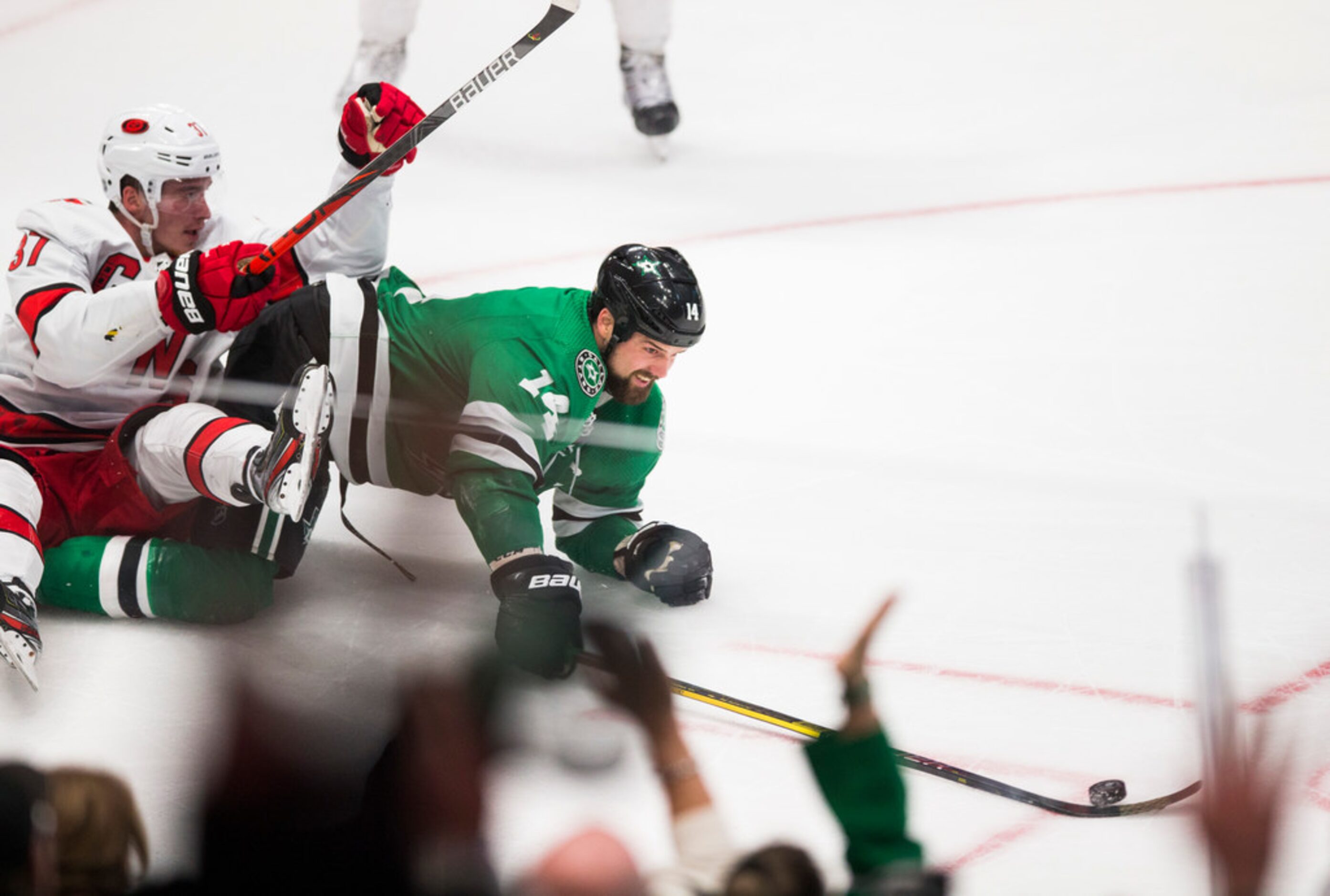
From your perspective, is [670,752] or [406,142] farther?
[406,142]

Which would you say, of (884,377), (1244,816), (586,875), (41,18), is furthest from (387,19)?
(1244,816)

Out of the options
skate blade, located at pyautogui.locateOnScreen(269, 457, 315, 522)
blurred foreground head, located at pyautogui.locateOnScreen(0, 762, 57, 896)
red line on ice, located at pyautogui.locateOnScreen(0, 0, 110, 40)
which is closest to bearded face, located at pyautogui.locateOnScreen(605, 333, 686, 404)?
skate blade, located at pyautogui.locateOnScreen(269, 457, 315, 522)

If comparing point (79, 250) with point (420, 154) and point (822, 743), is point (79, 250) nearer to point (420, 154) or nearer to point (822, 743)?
point (822, 743)

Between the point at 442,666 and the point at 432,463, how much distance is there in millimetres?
1184

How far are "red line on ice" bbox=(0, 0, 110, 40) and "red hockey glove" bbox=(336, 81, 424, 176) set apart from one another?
350 cm

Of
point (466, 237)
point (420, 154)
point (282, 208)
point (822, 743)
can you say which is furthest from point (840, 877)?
point (420, 154)

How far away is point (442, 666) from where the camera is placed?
1.10 meters

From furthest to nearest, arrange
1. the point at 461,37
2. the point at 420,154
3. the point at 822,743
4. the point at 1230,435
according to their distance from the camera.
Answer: the point at 461,37 → the point at 420,154 → the point at 1230,435 → the point at 822,743

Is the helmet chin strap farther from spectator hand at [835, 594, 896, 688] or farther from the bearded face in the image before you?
spectator hand at [835, 594, 896, 688]

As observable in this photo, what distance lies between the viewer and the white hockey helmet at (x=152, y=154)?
90.7 inches

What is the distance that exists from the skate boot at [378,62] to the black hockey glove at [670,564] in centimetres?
285

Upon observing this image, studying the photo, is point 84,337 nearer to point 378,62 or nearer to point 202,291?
point 202,291

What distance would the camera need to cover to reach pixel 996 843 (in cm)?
163

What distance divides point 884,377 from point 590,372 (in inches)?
46.7
